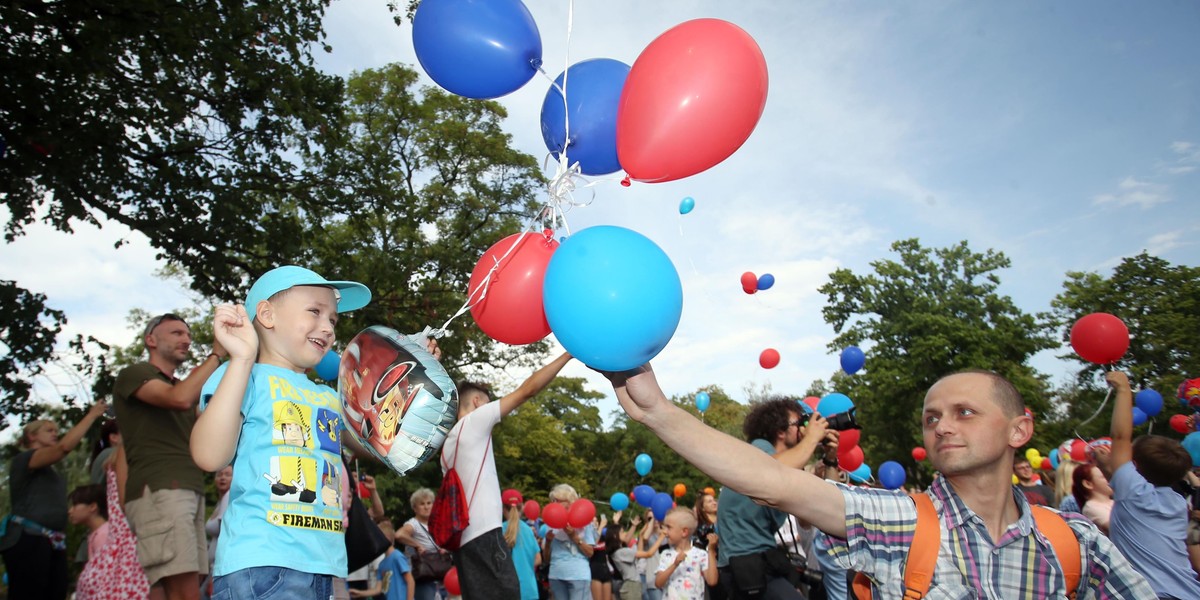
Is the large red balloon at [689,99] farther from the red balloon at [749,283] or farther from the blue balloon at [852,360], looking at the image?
the blue balloon at [852,360]

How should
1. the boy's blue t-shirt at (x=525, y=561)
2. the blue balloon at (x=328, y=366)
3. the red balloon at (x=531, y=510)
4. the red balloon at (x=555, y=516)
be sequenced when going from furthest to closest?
the red balloon at (x=531, y=510) < the red balloon at (x=555, y=516) < the boy's blue t-shirt at (x=525, y=561) < the blue balloon at (x=328, y=366)

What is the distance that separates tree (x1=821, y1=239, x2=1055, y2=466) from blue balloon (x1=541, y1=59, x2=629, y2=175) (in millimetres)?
29309

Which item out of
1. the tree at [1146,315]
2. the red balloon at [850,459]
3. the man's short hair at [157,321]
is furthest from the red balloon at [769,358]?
the tree at [1146,315]

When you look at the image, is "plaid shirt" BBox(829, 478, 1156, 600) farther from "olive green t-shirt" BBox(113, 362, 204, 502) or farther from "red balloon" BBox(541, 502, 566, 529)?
"red balloon" BBox(541, 502, 566, 529)

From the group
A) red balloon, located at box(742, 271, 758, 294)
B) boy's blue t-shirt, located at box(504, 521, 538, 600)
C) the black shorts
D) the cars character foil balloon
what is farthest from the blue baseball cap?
red balloon, located at box(742, 271, 758, 294)

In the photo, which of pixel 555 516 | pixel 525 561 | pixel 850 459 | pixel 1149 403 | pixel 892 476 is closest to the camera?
pixel 525 561

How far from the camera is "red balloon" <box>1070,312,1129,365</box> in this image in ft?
19.6

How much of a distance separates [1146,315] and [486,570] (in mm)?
33066

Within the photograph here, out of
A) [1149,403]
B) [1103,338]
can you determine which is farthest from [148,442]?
[1149,403]

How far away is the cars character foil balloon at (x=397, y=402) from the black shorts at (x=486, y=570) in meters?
1.66

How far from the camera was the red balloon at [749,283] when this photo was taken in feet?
31.3

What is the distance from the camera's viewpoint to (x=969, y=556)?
6.75 ft

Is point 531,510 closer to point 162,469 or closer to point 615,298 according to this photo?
point 162,469

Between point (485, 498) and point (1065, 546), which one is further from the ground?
point (485, 498)
